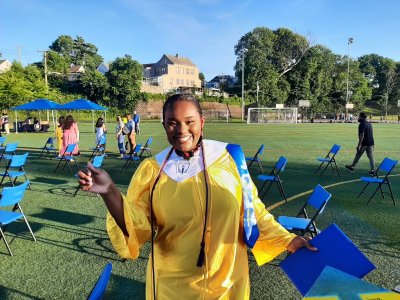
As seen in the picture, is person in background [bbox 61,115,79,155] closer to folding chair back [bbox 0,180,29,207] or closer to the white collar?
folding chair back [bbox 0,180,29,207]

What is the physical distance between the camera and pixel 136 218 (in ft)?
5.56

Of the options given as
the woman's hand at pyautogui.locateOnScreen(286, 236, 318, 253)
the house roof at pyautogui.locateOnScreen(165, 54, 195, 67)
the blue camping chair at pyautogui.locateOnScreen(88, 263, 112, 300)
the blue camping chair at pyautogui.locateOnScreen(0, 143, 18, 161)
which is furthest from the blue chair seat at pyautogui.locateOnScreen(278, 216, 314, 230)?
the house roof at pyautogui.locateOnScreen(165, 54, 195, 67)

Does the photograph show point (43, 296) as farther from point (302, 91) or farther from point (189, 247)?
point (302, 91)

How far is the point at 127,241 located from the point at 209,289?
48 cm

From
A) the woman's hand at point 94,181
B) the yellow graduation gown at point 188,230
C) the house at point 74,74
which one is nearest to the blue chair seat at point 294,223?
the yellow graduation gown at point 188,230

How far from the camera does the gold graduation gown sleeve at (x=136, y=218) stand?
1.67 meters

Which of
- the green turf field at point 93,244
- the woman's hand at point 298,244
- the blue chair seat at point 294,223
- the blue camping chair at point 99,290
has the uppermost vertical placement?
the woman's hand at point 298,244

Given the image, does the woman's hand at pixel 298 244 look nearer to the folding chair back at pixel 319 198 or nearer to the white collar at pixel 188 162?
the white collar at pixel 188 162

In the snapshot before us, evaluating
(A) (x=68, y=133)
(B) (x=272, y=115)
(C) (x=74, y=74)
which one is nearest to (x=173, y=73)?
(C) (x=74, y=74)

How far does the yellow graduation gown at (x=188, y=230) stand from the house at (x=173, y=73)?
3104 inches

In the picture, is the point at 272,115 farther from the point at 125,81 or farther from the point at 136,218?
the point at 136,218

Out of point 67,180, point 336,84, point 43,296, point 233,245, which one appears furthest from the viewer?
point 336,84

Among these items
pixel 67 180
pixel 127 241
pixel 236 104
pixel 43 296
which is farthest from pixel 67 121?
pixel 236 104

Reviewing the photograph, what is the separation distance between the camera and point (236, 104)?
61406 millimetres
